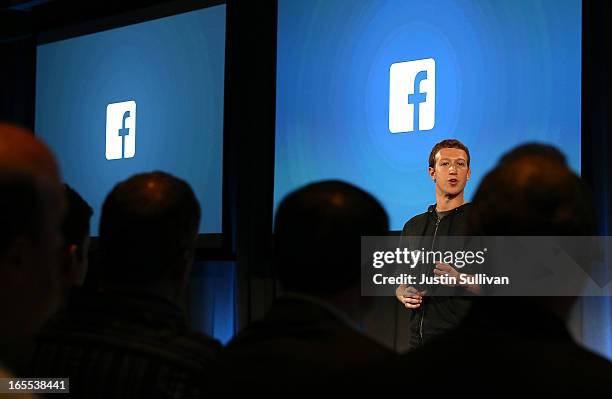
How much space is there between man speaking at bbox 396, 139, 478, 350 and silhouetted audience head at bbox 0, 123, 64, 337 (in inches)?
107

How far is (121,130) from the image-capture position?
18.8ft

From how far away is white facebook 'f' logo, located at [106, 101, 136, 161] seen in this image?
5.64m

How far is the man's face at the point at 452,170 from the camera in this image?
358 cm

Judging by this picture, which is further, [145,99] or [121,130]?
[121,130]

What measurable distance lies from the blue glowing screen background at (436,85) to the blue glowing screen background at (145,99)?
594 mm

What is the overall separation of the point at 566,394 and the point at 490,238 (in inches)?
10.4

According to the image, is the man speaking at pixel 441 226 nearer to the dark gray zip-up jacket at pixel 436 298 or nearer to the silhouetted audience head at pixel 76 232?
the dark gray zip-up jacket at pixel 436 298

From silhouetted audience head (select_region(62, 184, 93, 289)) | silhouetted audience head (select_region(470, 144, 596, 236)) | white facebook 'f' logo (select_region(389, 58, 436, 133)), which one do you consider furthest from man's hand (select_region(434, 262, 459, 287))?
silhouetted audience head (select_region(470, 144, 596, 236))

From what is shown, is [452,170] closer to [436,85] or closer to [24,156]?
[436,85]

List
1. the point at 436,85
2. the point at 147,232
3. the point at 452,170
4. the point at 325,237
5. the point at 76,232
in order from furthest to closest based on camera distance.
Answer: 1. the point at 436,85
2. the point at 452,170
3. the point at 76,232
4. the point at 147,232
5. the point at 325,237

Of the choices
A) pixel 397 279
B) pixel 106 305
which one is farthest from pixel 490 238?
pixel 397 279

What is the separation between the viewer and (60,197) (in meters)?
0.86

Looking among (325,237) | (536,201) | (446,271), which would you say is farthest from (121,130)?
(536,201)

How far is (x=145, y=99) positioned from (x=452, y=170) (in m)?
2.72
